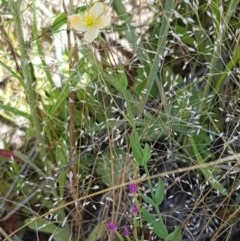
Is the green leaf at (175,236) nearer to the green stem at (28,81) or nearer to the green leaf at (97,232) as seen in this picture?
the green leaf at (97,232)

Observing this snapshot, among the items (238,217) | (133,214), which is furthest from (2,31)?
(238,217)

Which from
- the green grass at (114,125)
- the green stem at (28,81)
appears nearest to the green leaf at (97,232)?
the green grass at (114,125)

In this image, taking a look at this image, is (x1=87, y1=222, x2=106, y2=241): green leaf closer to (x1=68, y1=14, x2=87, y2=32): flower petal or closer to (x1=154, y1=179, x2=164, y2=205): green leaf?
(x1=154, y1=179, x2=164, y2=205): green leaf

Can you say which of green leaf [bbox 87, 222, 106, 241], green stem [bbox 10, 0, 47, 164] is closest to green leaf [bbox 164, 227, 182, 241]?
green leaf [bbox 87, 222, 106, 241]

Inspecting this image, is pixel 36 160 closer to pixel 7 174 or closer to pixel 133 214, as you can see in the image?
pixel 7 174

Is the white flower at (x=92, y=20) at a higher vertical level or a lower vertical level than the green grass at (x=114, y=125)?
higher

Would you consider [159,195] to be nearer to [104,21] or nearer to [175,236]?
[175,236]

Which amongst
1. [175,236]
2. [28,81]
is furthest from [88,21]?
[175,236]
